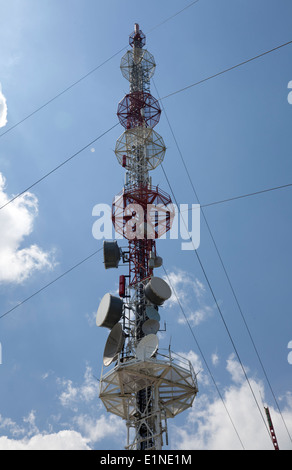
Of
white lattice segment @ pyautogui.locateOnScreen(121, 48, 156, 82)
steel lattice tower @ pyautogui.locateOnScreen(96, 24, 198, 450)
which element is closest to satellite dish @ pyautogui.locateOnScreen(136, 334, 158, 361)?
steel lattice tower @ pyautogui.locateOnScreen(96, 24, 198, 450)

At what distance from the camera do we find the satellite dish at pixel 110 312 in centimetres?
2961

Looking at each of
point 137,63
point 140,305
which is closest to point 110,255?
point 140,305

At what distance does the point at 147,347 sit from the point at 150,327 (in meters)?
2.41

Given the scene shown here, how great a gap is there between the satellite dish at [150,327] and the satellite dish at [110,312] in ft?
6.32

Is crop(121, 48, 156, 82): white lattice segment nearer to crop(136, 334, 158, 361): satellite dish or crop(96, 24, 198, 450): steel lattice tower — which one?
crop(96, 24, 198, 450): steel lattice tower

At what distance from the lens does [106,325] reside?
97.9ft

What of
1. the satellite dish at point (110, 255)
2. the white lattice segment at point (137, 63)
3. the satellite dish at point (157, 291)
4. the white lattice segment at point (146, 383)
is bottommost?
the white lattice segment at point (146, 383)

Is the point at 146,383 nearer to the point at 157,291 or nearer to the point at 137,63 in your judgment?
the point at 157,291

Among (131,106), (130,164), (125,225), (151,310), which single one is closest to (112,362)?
(151,310)

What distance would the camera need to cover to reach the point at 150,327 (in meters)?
29.2

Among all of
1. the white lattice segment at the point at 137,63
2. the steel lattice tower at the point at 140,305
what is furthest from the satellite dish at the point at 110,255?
the white lattice segment at the point at 137,63

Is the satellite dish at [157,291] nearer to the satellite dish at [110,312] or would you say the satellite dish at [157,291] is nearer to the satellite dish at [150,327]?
the satellite dish at [150,327]

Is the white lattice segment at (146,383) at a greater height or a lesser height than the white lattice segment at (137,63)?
lesser
